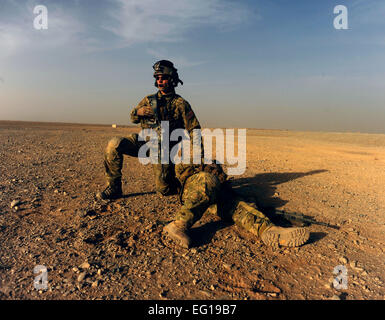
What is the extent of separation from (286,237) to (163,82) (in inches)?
116

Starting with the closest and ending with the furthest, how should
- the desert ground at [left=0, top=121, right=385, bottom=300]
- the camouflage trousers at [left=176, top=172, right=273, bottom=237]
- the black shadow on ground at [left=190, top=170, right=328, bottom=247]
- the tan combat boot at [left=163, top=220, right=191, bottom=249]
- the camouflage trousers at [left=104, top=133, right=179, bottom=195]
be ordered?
the desert ground at [left=0, top=121, right=385, bottom=300] → the tan combat boot at [left=163, top=220, right=191, bottom=249] → the camouflage trousers at [left=176, top=172, right=273, bottom=237] → the black shadow on ground at [left=190, top=170, right=328, bottom=247] → the camouflage trousers at [left=104, top=133, right=179, bottom=195]

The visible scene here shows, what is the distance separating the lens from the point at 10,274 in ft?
7.61

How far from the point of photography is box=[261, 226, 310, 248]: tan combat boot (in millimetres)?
2938

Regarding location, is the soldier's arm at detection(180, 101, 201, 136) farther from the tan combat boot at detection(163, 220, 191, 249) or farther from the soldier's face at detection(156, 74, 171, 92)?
the tan combat boot at detection(163, 220, 191, 249)

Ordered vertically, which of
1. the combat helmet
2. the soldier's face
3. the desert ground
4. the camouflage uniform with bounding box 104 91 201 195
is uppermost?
the combat helmet

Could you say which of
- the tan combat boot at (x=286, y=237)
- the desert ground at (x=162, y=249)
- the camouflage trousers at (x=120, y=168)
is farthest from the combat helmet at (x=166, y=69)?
the tan combat boot at (x=286, y=237)

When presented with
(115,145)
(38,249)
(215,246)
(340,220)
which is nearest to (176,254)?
(215,246)

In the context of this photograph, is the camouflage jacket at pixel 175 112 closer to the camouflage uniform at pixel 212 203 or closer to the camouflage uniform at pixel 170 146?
the camouflage uniform at pixel 170 146

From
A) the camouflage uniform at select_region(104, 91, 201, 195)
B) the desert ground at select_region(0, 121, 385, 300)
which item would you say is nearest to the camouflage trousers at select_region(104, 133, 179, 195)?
the camouflage uniform at select_region(104, 91, 201, 195)

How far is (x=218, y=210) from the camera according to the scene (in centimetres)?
368

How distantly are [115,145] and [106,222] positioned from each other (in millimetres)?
1352
